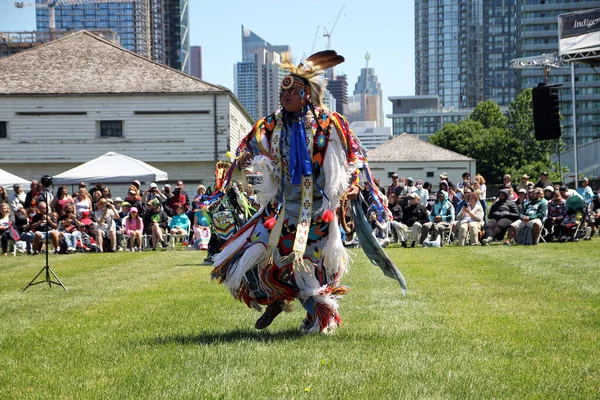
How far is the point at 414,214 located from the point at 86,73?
989 inches

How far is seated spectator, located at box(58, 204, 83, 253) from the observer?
68.6 ft

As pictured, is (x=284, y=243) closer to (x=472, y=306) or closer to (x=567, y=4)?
(x=472, y=306)

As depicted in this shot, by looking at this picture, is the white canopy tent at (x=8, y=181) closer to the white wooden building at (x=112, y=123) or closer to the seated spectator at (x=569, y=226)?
A: the seated spectator at (x=569, y=226)

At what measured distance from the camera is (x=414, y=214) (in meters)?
21.7

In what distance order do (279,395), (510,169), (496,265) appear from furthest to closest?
(510,169) → (496,265) → (279,395)

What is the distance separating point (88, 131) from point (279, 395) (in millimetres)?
37753

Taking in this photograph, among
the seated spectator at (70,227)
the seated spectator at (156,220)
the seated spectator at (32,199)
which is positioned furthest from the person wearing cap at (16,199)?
the seated spectator at (156,220)

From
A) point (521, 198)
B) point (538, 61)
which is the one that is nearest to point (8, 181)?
point (521, 198)

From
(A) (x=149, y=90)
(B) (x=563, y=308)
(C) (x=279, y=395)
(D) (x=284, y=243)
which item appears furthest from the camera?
(A) (x=149, y=90)

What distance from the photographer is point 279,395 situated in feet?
16.2

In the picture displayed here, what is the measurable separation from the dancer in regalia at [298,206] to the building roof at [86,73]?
110 feet

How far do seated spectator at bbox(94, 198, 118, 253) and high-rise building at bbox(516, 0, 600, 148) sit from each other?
129102 mm

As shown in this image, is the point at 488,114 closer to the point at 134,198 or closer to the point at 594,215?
the point at 594,215

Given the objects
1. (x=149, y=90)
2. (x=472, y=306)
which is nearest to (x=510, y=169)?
(x=149, y=90)
